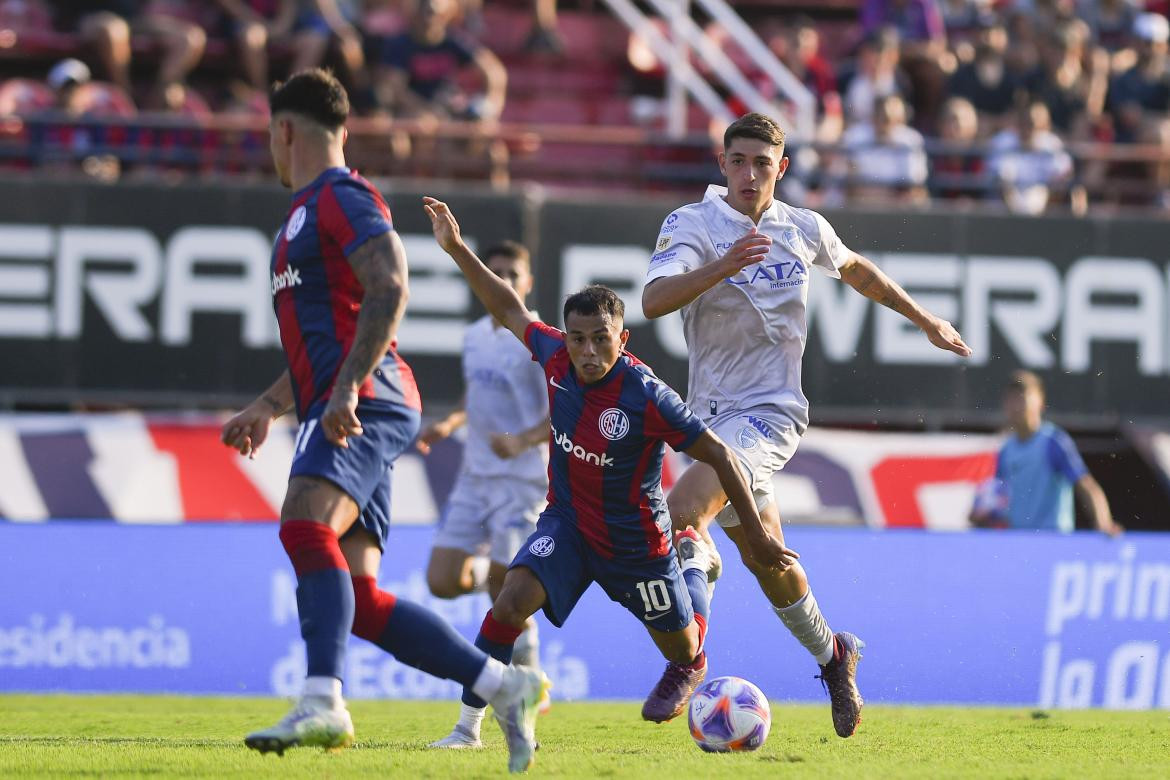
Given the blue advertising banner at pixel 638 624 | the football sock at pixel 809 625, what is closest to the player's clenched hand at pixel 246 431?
the football sock at pixel 809 625

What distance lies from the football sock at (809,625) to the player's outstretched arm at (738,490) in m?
0.88

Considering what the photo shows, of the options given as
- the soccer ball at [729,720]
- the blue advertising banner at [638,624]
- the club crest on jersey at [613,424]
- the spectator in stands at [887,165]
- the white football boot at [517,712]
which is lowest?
the blue advertising banner at [638,624]

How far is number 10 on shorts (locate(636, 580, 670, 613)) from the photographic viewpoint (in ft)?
22.5

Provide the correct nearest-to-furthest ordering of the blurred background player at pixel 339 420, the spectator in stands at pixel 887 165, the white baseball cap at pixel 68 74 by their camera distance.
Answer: the blurred background player at pixel 339 420
the white baseball cap at pixel 68 74
the spectator in stands at pixel 887 165

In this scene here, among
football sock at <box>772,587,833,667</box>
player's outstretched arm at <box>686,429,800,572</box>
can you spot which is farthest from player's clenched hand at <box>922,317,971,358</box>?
player's outstretched arm at <box>686,429,800,572</box>

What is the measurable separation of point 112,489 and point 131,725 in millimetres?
5858

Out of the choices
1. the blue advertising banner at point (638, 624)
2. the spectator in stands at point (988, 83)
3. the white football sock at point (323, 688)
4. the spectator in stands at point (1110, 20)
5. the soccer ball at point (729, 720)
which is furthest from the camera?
the spectator in stands at point (1110, 20)

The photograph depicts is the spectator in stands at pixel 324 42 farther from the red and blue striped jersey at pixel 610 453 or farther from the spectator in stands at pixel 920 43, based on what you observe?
the red and blue striped jersey at pixel 610 453

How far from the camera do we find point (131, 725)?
848cm

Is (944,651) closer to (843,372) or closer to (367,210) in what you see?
(843,372)

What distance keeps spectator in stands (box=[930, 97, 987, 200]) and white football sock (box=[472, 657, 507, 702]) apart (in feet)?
33.5

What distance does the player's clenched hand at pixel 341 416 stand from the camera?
18.2 feet

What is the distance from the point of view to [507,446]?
9.05 meters

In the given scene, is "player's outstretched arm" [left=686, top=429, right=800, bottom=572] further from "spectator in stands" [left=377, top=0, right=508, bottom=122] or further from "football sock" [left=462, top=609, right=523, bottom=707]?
"spectator in stands" [left=377, top=0, right=508, bottom=122]
